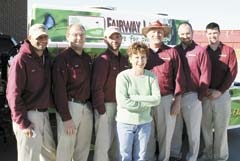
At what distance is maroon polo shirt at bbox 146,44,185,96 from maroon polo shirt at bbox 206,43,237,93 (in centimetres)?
74

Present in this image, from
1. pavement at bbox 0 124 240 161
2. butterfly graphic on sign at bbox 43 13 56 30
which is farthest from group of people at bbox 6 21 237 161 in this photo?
butterfly graphic on sign at bbox 43 13 56 30

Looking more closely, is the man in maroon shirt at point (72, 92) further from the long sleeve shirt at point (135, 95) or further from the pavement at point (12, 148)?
the pavement at point (12, 148)

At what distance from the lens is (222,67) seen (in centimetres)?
654

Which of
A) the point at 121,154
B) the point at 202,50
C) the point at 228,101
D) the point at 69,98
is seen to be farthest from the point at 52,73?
the point at 228,101

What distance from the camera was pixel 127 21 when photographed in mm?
8164

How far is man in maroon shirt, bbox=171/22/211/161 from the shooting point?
6207 millimetres

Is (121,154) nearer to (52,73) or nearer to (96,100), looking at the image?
(96,100)

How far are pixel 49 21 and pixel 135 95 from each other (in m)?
2.47

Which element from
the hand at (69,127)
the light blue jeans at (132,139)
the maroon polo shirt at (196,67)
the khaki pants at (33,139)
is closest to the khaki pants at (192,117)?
the maroon polo shirt at (196,67)

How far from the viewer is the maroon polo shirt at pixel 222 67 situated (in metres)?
6.52

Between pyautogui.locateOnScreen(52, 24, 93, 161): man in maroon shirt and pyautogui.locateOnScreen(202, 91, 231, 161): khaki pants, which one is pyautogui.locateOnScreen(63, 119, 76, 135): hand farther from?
pyautogui.locateOnScreen(202, 91, 231, 161): khaki pants

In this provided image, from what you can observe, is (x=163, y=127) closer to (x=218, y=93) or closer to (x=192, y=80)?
(x=192, y=80)

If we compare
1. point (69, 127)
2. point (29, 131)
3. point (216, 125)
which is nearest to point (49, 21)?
point (69, 127)

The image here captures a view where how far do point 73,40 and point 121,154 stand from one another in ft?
4.60
